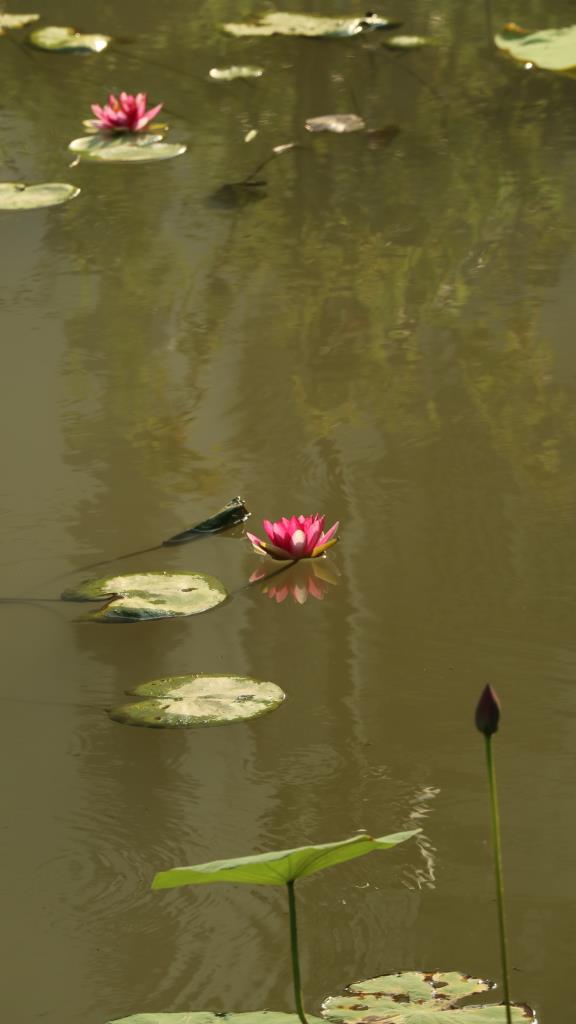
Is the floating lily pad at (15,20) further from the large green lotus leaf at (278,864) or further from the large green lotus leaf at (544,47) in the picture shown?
the large green lotus leaf at (278,864)

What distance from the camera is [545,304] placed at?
2.76m

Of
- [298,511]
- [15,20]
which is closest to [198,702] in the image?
[298,511]

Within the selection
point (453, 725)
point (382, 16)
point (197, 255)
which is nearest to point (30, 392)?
point (197, 255)

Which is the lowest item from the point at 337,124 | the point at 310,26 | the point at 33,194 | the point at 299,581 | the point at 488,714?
the point at 299,581

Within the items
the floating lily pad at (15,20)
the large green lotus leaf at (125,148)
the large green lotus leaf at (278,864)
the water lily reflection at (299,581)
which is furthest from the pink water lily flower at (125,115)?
the large green lotus leaf at (278,864)

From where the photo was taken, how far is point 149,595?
190 cm

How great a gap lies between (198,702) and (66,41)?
11.5 ft

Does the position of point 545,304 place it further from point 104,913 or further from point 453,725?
point 104,913

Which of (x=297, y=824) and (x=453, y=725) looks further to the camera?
(x=453, y=725)

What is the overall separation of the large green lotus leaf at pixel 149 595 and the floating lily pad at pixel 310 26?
10.4 ft

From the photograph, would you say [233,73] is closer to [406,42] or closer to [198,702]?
[406,42]

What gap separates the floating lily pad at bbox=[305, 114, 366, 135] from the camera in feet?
12.5

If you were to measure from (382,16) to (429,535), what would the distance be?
11.2 ft

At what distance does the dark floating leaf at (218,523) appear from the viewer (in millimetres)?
2072
